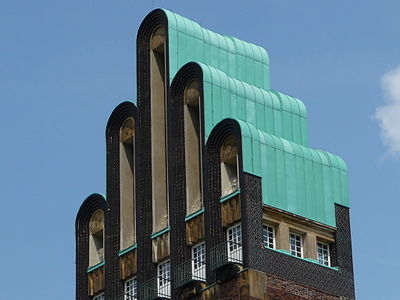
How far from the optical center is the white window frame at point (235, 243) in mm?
92688

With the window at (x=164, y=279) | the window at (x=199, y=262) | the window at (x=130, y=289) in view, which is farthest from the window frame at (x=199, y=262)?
the window at (x=130, y=289)

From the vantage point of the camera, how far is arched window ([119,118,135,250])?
101 m

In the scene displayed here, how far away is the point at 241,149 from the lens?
309 feet

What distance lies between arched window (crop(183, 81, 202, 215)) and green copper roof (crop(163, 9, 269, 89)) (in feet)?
7.18

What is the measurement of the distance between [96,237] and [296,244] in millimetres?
13949

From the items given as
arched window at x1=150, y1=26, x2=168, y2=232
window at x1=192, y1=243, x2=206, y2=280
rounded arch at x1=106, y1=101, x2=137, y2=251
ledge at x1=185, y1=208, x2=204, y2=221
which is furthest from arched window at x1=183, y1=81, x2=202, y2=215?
rounded arch at x1=106, y1=101, x2=137, y2=251

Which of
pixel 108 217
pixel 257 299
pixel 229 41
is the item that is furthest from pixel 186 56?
pixel 257 299

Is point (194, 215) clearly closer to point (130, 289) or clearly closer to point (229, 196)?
point (229, 196)

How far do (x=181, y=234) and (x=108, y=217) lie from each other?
7.42m

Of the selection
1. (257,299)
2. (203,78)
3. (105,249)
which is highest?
(203,78)

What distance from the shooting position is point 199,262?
3740 inches

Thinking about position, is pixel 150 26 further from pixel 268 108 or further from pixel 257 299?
pixel 257 299

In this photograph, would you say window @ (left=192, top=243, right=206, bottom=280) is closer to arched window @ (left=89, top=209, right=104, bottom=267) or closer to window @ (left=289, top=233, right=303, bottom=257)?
window @ (left=289, top=233, right=303, bottom=257)

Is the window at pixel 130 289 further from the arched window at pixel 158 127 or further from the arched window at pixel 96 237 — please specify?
the arched window at pixel 96 237
